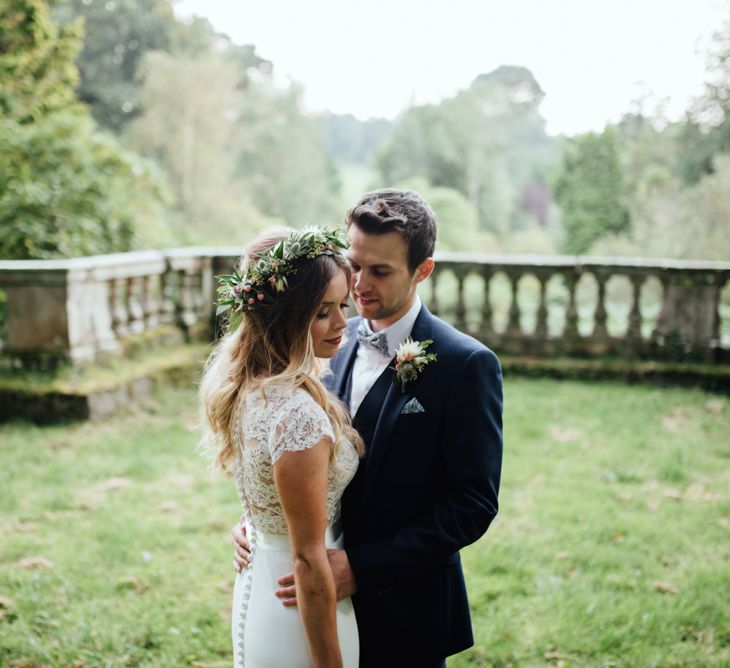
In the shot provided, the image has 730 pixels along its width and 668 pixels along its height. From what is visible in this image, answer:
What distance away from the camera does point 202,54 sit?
22.5m

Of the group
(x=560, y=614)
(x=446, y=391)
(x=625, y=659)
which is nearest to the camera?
(x=446, y=391)

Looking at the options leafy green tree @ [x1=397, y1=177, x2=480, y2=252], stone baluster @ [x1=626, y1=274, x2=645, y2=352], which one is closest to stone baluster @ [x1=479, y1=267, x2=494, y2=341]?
stone baluster @ [x1=626, y1=274, x2=645, y2=352]

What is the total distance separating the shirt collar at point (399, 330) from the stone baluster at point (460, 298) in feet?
18.3

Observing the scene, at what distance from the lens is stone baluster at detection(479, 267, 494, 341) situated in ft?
25.7

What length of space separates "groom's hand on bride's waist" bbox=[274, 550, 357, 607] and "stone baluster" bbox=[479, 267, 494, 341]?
6.10 metres

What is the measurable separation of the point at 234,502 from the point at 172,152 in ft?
60.6

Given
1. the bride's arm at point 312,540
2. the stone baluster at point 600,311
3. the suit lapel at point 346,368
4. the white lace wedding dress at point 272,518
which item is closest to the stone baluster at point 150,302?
the stone baluster at point 600,311

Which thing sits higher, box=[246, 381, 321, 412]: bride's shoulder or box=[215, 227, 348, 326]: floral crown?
box=[215, 227, 348, 326]: floral crown

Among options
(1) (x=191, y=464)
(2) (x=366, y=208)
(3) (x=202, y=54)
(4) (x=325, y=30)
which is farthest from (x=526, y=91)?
(2) (x=366, y=208)

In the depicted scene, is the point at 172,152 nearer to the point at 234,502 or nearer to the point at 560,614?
the point at 234,502

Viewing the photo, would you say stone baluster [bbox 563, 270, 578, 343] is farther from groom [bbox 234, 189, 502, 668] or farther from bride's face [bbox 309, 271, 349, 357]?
bride's face [bbox 309, 271, 349, 357]

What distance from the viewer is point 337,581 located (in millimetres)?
1976

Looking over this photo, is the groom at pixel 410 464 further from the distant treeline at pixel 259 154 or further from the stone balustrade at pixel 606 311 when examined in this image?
the distant treeline at pixel 259 154

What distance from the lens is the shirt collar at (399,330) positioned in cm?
231
